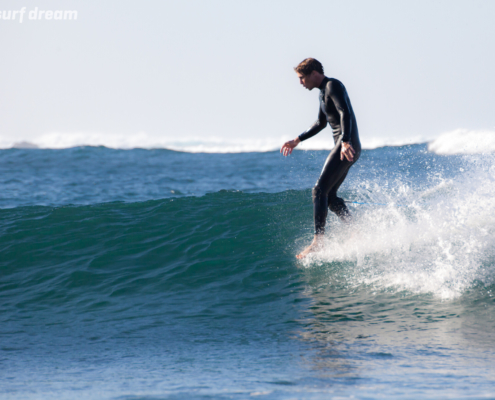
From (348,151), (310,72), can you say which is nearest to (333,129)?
(348,151)

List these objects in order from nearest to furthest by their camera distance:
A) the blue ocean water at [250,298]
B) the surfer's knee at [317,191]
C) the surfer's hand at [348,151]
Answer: the blue ocean water at [250,298] < the surfer's hand at [348,151] < the surfer's knee at [317,191]

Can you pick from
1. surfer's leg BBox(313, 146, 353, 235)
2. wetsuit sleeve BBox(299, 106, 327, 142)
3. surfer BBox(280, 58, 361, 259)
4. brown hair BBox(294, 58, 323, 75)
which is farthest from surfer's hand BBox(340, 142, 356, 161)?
brown hair BBox(294, 58, 323, 75)

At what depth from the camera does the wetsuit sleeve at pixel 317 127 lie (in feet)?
17.4

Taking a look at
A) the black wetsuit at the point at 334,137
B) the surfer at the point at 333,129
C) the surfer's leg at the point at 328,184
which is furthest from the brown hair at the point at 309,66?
the surfer's leg at the point at 328,184

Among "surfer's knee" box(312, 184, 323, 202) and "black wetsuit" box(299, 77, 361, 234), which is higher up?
"black wetsuit" box(299, 77, 361, 234)

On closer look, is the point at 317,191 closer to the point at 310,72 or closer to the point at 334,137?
the point at 334,137

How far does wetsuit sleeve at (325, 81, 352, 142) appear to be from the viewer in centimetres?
479

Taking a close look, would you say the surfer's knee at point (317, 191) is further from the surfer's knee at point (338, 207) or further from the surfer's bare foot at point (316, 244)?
the surfer's bare foot at point (316, 244)

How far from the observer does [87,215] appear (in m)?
Result: 8.44

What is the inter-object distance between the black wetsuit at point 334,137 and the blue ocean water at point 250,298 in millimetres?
583

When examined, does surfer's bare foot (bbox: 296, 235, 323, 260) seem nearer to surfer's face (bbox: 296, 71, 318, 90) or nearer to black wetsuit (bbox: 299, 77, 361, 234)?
black wetsuit (bbox: 299, 77, 361, 234)

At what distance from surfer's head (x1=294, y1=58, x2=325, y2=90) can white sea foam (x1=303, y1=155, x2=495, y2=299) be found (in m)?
1.64

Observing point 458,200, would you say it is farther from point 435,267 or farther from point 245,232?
point 245,232

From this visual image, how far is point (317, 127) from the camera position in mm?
5379
